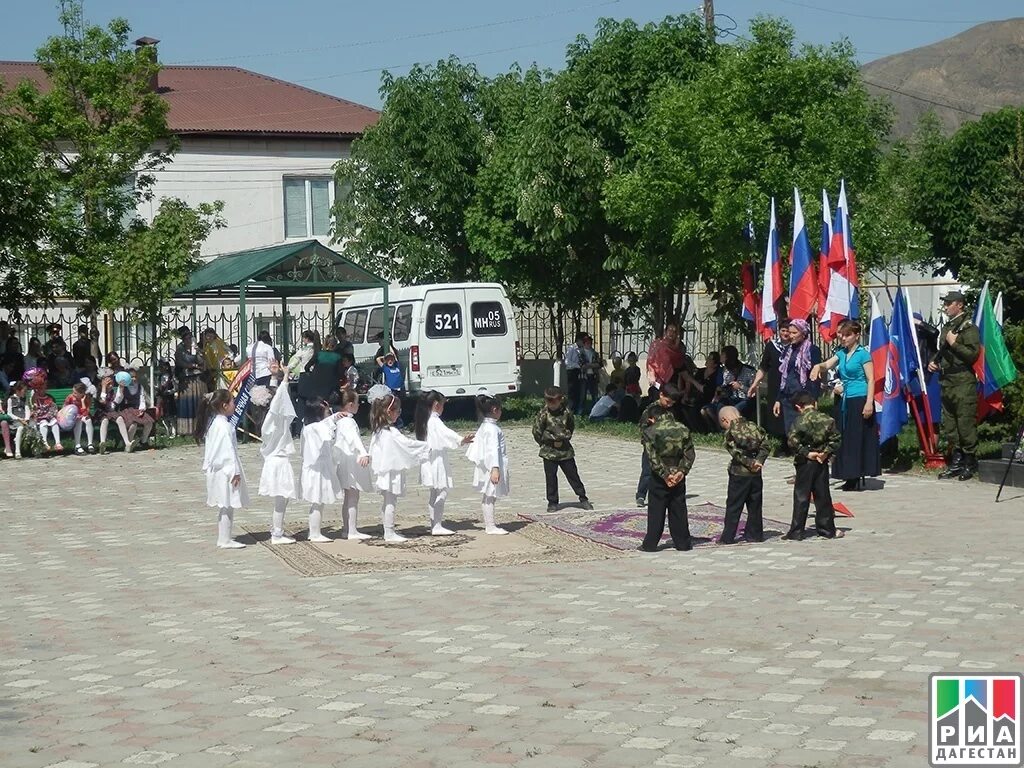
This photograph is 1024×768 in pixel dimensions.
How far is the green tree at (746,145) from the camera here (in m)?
21.4

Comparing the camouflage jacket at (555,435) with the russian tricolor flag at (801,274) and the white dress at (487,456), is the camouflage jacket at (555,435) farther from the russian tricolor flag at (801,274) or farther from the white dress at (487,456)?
the russian tricolor flag at (801,274)

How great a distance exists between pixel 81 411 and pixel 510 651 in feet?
50.6

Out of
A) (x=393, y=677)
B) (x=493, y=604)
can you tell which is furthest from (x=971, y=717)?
(x=493, y=604)

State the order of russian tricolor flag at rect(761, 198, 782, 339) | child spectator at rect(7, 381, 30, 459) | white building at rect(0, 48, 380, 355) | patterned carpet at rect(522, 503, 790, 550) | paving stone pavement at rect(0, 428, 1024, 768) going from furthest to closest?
white building at rect(0, 48, 380, 355), child spectator at rect(7, 381, 30, 459), russian tricolor flag at rect(761, 198, 782, 339), patterned carpet at rect(522, 503, 790, 550), paving stone pavement at rect(0, 428, 1024, 768)

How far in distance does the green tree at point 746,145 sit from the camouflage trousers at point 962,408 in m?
5.37

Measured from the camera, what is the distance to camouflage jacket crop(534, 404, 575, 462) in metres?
14.8

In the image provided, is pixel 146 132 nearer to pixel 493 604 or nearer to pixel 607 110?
pixel 607 110

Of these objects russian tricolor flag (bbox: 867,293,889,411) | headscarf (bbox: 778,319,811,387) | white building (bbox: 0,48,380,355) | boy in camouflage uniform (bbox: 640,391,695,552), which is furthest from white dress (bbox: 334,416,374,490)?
white building (bbox: 0,48,380,355)

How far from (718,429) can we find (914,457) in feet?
16.2

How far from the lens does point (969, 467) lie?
1664 cm

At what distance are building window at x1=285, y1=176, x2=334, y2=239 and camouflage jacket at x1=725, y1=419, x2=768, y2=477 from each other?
105 feet

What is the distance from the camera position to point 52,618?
34.2ft

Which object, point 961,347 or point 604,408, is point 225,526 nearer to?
point 961,347

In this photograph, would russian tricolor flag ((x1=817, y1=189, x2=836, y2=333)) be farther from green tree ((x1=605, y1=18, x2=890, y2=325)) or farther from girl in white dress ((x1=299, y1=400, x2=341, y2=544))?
girl in white dress ((x1=299, y1=400, x2=341, y2=544))
